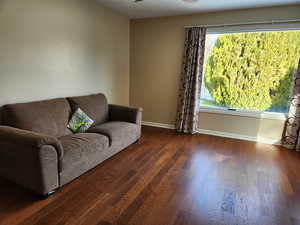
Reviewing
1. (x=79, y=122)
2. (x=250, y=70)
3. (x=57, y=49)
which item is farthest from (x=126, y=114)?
(x=250, y=70)

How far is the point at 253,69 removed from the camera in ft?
12.2

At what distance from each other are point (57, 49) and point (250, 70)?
131 inches

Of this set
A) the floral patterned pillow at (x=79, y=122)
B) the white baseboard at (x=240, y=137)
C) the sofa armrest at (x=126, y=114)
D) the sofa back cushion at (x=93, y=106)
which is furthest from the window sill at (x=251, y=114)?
the floral patterned pillow at (x=79, y=122)

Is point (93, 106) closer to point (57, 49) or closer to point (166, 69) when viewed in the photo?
point (57, 49)

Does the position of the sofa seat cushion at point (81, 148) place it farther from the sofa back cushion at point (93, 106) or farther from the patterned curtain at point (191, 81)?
the patterned curtain at point (191, 81)

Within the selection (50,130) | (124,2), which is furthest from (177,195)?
(124,2)

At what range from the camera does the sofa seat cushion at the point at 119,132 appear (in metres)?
2.83

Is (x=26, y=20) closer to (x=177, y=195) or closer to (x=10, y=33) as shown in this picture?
(x=10, y=33)

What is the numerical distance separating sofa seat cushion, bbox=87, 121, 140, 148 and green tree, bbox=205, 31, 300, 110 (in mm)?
1898

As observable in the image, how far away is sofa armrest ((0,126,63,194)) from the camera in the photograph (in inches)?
72.6

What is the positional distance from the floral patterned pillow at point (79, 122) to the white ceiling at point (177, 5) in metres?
1.98

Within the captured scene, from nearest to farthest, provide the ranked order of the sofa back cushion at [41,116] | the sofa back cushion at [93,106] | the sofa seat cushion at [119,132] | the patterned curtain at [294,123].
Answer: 1. the sofa back cushion at [41,116]
2. the sofa seat cushion at [119,132]
3. the sofa back cushion at [93,106]
4. the patterned curtain at [294,123]

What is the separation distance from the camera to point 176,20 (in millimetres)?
4102

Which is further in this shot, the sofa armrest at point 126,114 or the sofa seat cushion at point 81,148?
the sofa armrest at point 126,114
